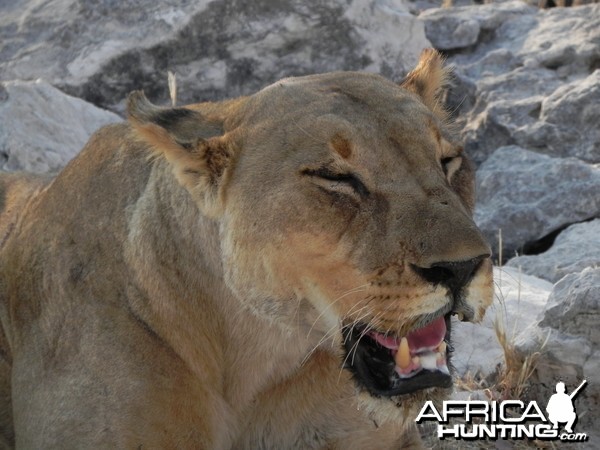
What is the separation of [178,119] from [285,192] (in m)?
0.53

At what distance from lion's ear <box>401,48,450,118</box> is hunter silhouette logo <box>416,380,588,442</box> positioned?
1.06 meters

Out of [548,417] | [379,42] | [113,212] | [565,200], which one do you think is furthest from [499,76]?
[113,212]

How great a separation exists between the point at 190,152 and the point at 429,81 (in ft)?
3.36

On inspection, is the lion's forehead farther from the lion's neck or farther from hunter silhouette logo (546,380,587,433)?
hunter silhouette logo (546,380,587,433)

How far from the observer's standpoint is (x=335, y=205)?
3.31m

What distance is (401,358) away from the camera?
325 cm

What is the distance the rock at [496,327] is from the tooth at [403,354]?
54.0 inches

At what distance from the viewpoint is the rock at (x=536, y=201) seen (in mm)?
6312

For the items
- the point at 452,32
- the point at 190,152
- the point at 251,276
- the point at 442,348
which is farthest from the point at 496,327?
the point at 452,32

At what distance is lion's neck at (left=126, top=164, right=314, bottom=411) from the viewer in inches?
144

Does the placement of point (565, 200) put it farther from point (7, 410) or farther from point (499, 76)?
point (7, 410)

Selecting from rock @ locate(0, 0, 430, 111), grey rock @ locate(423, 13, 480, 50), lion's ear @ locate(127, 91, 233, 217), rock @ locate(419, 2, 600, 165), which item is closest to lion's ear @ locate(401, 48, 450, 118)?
lion's ear @ locate(127, 91, 233, 217)

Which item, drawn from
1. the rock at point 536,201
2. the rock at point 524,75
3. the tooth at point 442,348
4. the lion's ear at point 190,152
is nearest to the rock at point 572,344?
the tooth at point 442,348

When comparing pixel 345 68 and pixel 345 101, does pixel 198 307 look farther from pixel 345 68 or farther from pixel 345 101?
pixel 345 68
